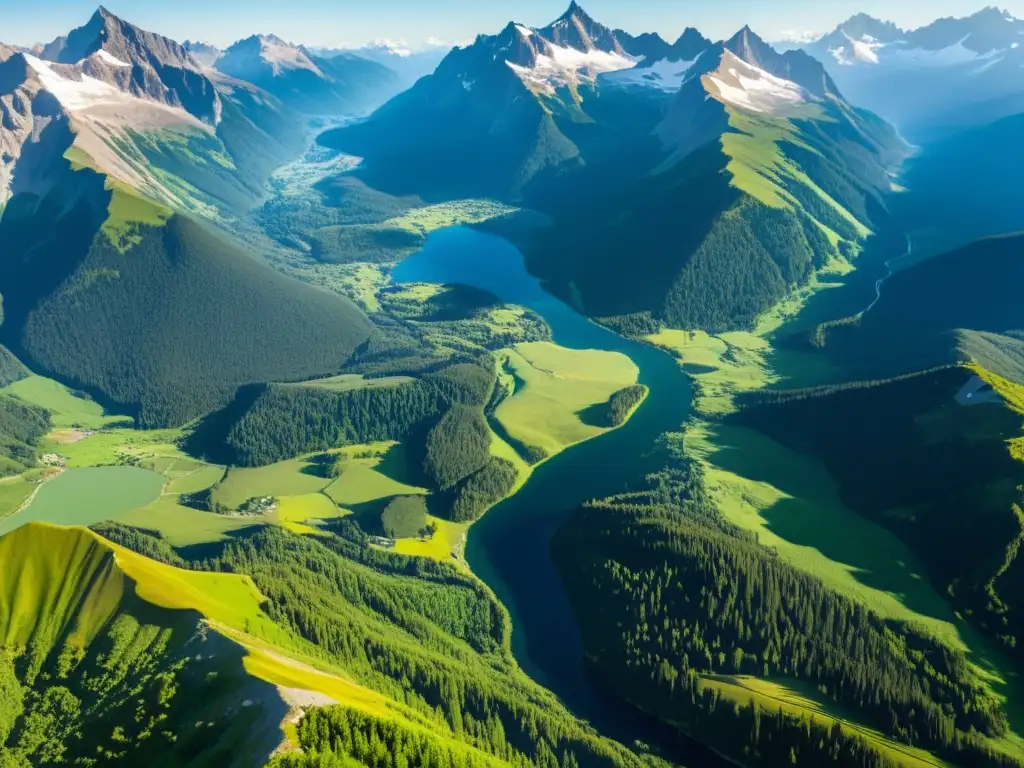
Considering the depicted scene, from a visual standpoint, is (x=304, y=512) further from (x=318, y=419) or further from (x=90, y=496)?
(x=90, y=496)

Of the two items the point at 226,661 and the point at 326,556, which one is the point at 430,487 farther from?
the point at 226,661

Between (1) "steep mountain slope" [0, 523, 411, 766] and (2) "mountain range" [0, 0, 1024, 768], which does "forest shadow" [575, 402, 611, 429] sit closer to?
(2) "mountain range" [0, 0, 1024, 768]

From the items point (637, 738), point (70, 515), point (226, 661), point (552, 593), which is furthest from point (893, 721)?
point (70, 515)

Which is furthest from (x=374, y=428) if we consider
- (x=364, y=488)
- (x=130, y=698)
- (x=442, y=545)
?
(x=130, y=698)

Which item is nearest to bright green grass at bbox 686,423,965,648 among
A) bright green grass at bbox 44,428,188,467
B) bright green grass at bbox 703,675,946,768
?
bright green grass at bbox 703,675,946,768

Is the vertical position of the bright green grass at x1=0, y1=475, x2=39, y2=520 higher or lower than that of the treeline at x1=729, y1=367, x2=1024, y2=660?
lower
